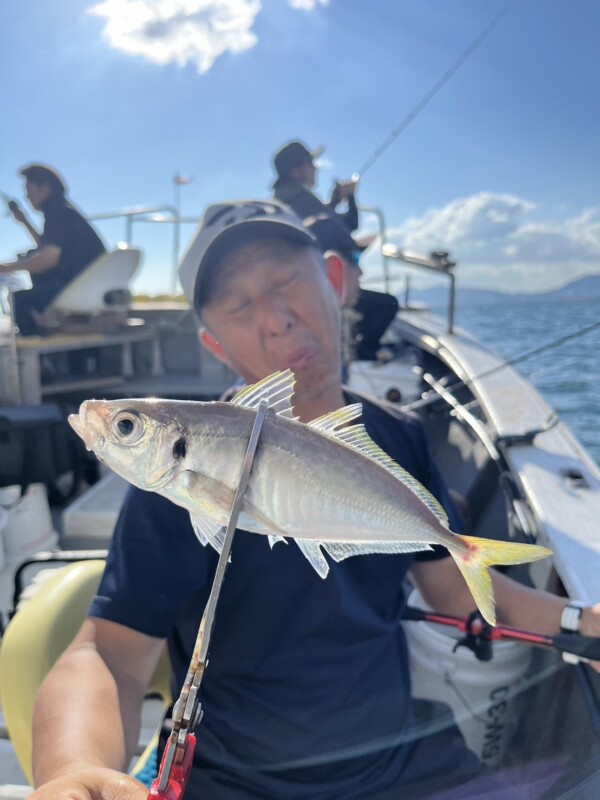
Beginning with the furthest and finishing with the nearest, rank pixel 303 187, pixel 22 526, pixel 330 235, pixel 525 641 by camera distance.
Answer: pixel 303 187, pixel 22 526, pixel 330 235, pixel 525 641

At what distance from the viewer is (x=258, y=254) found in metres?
1.05

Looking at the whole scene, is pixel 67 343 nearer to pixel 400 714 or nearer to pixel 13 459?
pixel 13 459

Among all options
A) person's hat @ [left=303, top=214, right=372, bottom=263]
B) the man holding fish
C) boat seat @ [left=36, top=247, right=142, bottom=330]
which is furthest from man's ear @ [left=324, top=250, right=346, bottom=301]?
boat seat @ [left=36, top=247, right=142, bottom=330]

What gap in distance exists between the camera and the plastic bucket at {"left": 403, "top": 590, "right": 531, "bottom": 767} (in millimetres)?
1735

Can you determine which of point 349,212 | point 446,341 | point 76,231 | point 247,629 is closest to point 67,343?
point 76,231

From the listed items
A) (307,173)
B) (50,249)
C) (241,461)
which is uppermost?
(307,173)

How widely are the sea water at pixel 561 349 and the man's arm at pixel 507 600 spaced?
0.69 m

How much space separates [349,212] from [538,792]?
470 cm

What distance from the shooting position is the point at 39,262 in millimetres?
4910

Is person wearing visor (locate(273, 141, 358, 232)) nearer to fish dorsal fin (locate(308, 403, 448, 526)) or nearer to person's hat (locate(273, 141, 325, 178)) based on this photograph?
person's hat (locate(273, 141, 325, 178))

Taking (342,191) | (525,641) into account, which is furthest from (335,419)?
(342,191)

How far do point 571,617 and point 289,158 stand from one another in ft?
12.5

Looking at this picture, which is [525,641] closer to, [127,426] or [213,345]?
[213,345]

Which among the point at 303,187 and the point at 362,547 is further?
the point at 303,187
